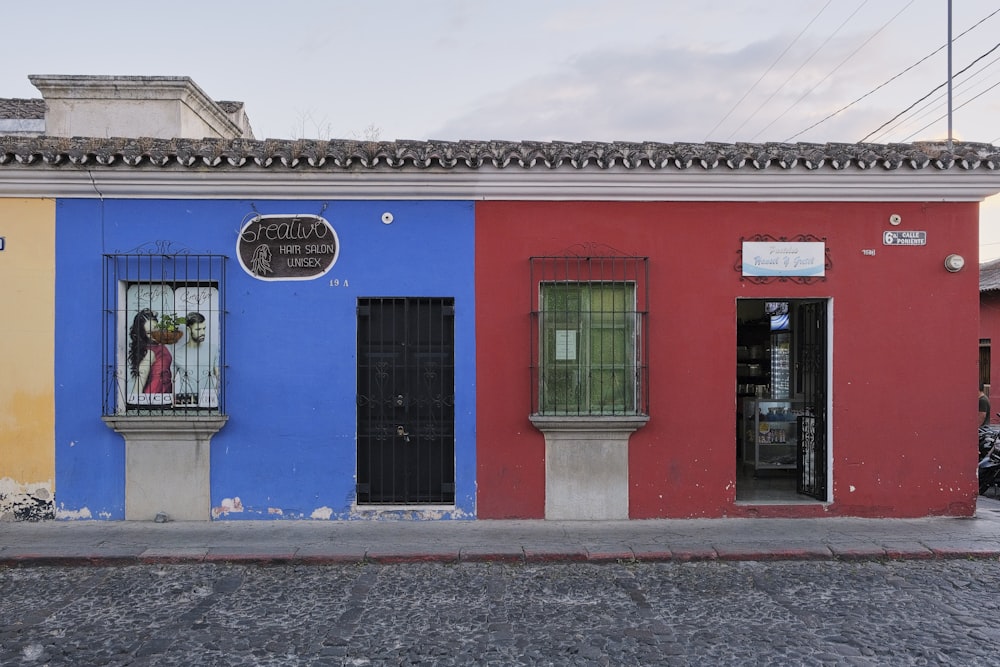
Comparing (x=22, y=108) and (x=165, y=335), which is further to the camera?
(x=22, y=108)

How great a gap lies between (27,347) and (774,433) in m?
8.59

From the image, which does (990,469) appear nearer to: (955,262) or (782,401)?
(782,401)

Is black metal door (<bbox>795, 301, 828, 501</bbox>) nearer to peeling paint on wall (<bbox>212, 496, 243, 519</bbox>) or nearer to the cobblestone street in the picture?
the cobblestone street

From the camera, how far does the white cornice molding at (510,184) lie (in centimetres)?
776

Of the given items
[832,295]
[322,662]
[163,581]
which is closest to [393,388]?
[163,581]

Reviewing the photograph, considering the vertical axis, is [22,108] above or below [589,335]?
above

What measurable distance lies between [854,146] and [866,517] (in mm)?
3683

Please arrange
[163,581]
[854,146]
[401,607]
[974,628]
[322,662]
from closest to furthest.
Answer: [322,662] < [974,628] < [401,607] < [163,581] < [854,146]

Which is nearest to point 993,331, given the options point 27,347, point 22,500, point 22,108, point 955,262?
point 955,262

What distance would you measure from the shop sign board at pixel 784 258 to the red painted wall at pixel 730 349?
0.11 m

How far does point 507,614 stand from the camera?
5488 mm

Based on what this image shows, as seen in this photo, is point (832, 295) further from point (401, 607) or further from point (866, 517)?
point (401, 607)

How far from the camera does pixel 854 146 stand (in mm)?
7844

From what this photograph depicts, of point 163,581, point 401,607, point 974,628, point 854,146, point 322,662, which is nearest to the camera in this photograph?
point 322,662
